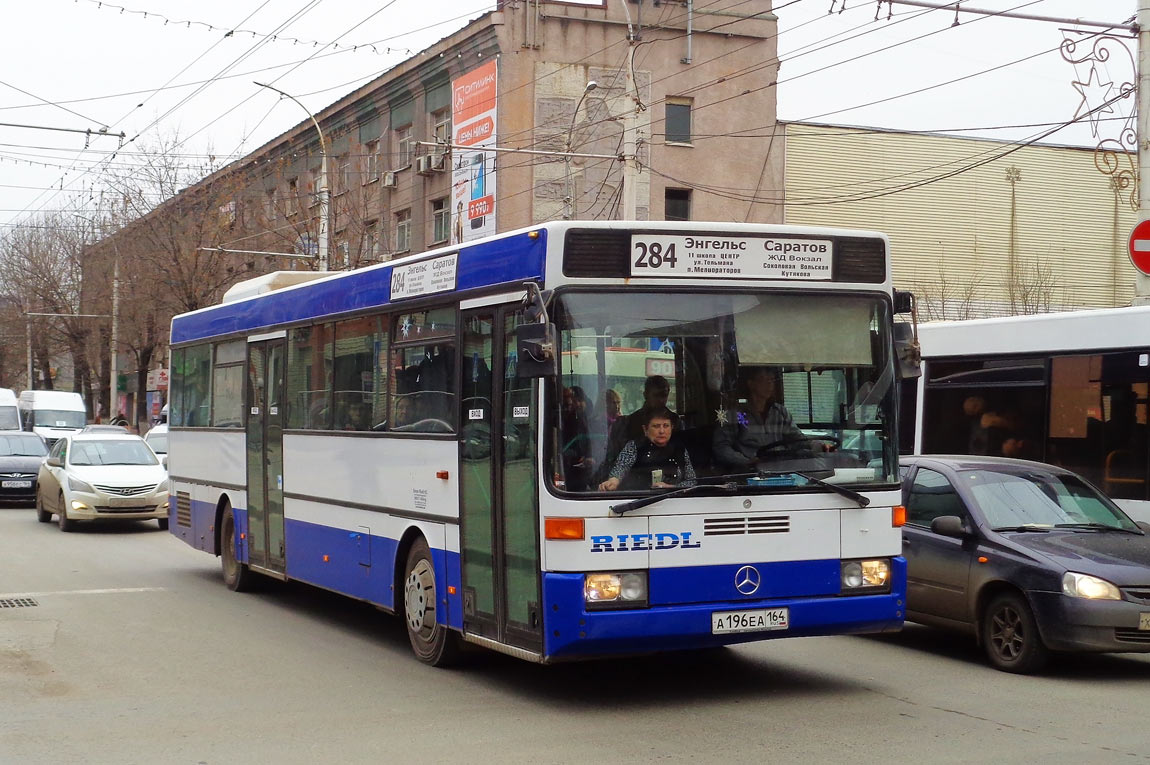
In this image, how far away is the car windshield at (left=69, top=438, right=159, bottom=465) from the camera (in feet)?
75.4

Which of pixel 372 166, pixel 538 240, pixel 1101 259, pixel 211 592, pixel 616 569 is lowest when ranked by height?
pixel 211 592

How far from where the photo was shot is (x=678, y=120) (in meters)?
36.7

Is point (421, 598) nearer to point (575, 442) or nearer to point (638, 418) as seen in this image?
point (575, 442)

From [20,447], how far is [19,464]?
762 mm

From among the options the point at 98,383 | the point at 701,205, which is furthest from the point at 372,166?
the point at 98,383

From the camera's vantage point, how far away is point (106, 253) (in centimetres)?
Answer: 4909

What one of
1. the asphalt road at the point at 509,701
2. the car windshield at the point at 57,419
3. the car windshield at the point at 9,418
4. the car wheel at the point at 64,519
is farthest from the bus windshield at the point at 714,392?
the car windshield at the point at 57,419

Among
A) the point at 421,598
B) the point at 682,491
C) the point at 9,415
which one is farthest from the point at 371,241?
the point at 682,491

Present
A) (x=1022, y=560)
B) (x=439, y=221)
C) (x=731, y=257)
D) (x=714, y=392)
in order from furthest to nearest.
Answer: (x=439, y=221), (x=1022, y=560), (x=731, y=257), (x=714, y=392)

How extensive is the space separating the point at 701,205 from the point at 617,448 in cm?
2915

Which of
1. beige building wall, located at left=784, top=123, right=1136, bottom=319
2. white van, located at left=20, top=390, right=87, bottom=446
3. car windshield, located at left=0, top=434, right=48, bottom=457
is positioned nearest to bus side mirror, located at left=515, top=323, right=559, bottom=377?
car windshield, located at left=0, top=434, right=48, bottom=457

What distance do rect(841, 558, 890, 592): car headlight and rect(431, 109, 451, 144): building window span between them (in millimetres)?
30780

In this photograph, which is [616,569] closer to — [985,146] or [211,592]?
[211,592]

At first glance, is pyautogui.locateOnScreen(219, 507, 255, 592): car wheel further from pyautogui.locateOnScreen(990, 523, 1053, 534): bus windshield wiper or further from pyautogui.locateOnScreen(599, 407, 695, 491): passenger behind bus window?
pyautogui.locateOnScreen(990, 523, 1053, 534): bus windshield wiper
